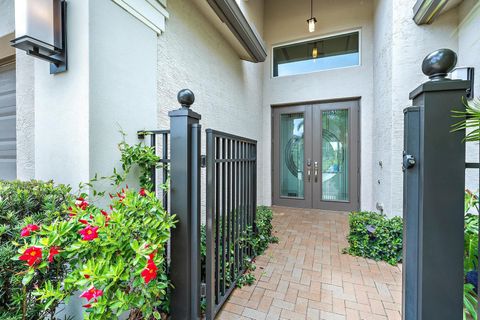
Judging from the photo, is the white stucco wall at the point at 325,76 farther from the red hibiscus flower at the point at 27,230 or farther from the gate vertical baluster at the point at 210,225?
the red hibiscus flower at the point at 27,230

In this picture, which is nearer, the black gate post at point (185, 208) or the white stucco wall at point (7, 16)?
the black gate post at point (185, 208)

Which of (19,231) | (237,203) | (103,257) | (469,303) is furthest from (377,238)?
(19,231)

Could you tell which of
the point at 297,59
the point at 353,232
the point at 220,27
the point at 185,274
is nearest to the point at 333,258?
the point at 353,232

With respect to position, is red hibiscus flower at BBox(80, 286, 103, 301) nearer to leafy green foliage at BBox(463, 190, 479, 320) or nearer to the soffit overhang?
leafy green foliage at BBox(463, 190, 479, 320)

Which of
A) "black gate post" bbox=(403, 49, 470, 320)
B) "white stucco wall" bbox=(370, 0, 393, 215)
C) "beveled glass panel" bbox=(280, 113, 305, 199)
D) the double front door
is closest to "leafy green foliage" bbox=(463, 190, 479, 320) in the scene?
"black gate post" bbox=(403, 49, 470, 320)

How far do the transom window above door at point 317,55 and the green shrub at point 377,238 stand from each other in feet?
12.1

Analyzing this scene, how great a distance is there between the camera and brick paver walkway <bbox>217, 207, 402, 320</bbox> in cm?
193

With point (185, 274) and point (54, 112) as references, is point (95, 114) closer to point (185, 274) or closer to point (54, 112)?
point (54, 112)

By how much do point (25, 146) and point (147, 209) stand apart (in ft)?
4.90

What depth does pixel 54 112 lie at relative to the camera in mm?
1726

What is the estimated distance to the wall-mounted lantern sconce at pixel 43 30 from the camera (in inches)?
57.2

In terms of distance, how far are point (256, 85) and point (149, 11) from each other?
11.9 feet

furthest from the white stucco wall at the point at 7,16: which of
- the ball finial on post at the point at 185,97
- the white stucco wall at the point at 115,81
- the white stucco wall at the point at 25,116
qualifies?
the ball finial on post at the point at 185,97

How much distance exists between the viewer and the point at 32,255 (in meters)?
1.00
